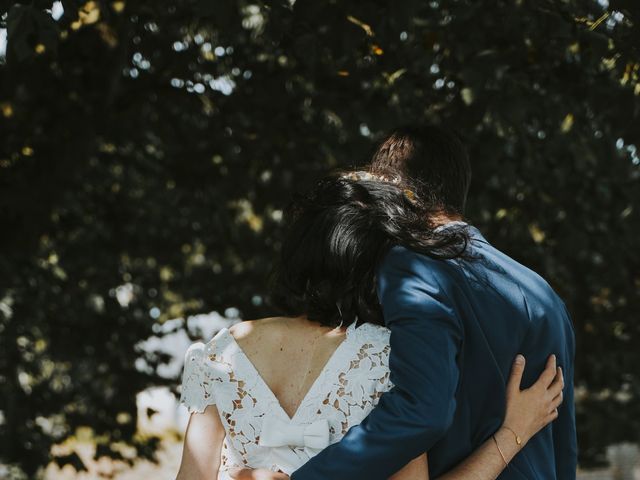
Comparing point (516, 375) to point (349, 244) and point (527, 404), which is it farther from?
Result: point (349, 244)

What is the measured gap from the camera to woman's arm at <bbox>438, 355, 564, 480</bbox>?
2.47 meters

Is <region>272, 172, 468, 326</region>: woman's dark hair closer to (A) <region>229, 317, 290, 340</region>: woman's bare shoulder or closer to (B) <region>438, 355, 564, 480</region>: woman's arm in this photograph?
(A) <region>229, 317, 290, 340</region>: woman's bare shoulder

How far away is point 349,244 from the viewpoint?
8.23ft

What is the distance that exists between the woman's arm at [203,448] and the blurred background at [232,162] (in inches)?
62.9

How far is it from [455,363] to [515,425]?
329mm

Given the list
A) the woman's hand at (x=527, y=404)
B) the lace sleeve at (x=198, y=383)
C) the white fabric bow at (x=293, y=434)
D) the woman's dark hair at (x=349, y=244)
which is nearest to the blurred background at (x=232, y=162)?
the woman's dark hair at (x=349, y=244)

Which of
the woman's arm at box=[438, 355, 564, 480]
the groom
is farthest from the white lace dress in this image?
the woman's arm at box=[438, 355, 564, 480]

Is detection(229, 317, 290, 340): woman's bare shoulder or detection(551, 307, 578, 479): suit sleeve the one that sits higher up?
detection(229, 317, 290, 340): woman's bare shoulder

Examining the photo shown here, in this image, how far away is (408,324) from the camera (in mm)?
2311

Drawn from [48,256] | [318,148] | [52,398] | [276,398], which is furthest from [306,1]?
[52,398]

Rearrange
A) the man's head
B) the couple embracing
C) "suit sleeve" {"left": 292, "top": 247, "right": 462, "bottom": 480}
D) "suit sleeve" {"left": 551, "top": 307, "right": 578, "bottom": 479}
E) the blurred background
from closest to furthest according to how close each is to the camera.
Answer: "suit sleeve" {"left": 292, "top": 247, "right": 462, "bottom": 480} → the couple embracing → "suit sleeve" {"left": 551, "top": 307, "right": 578, "bottom": 479} → the man's head → the blurred background

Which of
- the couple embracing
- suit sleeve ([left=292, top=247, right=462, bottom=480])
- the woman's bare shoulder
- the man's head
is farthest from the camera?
the man's head

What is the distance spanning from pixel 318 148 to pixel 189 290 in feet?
7.41

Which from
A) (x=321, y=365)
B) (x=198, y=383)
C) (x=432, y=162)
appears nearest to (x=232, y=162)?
(x=432, y=162)
